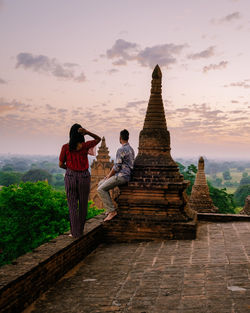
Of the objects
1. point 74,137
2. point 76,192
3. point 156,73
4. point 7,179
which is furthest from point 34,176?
point 74,137

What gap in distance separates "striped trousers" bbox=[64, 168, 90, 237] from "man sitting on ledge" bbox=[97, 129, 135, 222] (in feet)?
3.96

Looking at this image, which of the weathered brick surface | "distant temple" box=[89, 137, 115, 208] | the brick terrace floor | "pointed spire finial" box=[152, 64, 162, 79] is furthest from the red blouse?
"distant temple" box=[89, 137, 115, 208]

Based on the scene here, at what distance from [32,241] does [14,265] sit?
15014 mm

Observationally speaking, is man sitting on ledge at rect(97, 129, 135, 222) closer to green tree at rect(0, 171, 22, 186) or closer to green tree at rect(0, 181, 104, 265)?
green tree at rect(0, 181, 104, 265)

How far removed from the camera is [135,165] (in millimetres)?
8344

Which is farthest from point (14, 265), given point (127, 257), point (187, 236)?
point (187, 236)

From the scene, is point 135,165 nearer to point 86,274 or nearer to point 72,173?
point 72,173

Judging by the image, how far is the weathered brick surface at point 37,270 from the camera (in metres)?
4.17

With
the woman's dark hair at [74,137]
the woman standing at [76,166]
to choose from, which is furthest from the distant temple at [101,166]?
the woman's dark hair at [74,137]

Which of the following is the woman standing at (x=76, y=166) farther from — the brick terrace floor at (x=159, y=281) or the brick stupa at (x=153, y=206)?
the brick stupa at (x=153, y=206)

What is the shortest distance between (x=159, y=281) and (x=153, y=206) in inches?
120

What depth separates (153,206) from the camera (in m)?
7.86

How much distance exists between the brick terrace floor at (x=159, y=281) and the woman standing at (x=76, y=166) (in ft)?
3.63

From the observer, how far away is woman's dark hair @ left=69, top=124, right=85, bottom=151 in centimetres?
610
